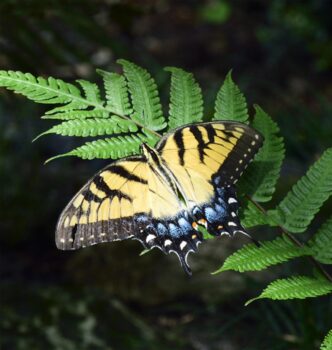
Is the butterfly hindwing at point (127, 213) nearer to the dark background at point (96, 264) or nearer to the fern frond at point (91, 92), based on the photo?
the fern frond at point (91, 92)

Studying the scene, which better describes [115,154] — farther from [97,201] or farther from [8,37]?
[8,37]

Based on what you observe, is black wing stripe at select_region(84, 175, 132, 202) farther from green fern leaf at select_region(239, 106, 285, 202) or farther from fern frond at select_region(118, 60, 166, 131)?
green fern leaf at select_region(239, 106, 285, 202)

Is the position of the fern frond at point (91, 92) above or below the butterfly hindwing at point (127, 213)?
above

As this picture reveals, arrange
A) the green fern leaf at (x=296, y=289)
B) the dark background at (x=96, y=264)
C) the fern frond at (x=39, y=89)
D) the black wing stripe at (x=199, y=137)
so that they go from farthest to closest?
1. the dark background at (x=96, y=264)
2. the black wing stripe at (x=199, y=137)
3. the fern frond at (x=39, y=89)
4. the green fern leaf at (x=296, y=289)

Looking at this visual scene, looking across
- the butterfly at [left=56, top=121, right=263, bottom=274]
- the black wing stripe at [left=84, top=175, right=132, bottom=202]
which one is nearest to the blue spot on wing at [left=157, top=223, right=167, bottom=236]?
the butterfly at [left=56, top=121, right=263, bottom=274]

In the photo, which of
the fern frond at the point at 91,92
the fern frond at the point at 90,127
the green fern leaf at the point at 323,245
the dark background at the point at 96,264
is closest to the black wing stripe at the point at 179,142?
the fern frond at the point at 90,127

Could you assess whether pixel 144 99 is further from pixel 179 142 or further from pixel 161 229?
pixel 161 229

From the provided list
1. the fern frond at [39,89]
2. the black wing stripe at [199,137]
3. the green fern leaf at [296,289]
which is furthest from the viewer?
the black wing stripe at [199,137]
